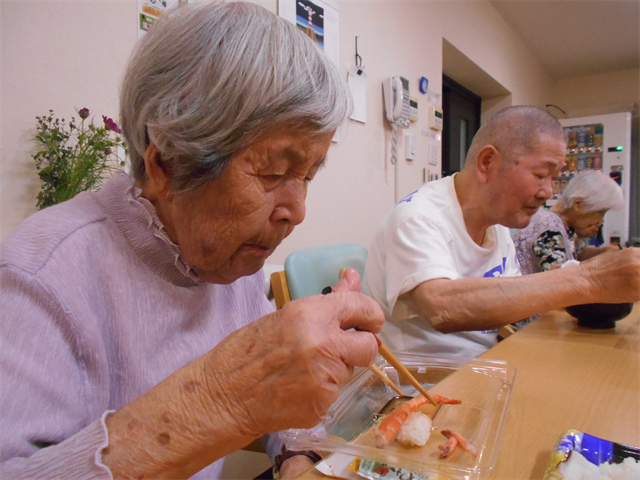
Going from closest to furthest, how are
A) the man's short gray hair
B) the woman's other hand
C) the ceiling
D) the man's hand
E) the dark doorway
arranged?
the woman's other hand < the man's hand < the man's short gray hair < the ceiling < the dark doorway

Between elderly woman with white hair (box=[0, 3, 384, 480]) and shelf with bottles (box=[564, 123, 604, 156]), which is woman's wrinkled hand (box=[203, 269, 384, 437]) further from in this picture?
shelf with bottles (box=[564, 123, 604, 156])

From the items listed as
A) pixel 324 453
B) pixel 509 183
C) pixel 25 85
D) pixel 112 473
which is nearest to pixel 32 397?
pixel 112 473

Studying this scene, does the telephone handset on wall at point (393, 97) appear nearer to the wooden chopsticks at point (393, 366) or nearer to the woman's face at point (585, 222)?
the woman's face at point (585, 222)

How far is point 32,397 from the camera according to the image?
1.63ft

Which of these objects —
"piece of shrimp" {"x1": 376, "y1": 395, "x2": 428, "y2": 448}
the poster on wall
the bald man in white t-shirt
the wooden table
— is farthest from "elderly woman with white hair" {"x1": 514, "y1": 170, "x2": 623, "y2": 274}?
"piece of shrimp" {"x1": 376, "y1": 395, "x2": 428, "y2": 448}

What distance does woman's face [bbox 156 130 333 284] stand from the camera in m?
0.60

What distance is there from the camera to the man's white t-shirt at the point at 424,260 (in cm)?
125

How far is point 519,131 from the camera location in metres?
1.49

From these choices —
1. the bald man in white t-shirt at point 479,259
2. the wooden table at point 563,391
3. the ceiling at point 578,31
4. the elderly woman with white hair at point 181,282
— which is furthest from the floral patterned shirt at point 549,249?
the ceiling at point 578,31

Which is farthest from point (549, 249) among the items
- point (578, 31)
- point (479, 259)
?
point (578, 31)

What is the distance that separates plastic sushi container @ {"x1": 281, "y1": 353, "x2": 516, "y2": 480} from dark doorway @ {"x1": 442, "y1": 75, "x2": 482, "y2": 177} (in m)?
3.59

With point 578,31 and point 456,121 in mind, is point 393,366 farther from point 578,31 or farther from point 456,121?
point 578,31

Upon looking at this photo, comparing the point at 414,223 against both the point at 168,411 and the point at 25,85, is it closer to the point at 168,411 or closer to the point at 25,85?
the point at 168,411

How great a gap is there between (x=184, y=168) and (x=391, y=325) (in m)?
1.02
